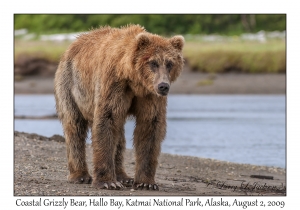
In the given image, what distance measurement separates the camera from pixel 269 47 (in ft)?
103

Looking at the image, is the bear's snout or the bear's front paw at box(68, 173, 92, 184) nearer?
the bear's snout

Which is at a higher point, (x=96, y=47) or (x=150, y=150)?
(x=96, y=47)

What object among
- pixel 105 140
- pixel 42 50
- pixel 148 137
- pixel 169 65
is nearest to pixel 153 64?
pixel 169 65

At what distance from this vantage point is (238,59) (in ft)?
99.1

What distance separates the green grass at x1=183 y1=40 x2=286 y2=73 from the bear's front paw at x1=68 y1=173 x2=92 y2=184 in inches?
830

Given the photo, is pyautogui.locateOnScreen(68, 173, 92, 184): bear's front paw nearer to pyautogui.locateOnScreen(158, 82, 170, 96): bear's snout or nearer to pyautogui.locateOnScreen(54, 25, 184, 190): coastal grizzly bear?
pyautogui.locateOnScreen(54, 25, 184, 190): coastal grizzly bear

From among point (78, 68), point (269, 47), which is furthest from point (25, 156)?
point (269, 47)

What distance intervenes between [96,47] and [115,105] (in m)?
1.03

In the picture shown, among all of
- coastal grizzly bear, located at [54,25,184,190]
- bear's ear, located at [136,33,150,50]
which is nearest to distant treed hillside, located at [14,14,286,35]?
coastal grizzly bear, located at [54,25,184,190]

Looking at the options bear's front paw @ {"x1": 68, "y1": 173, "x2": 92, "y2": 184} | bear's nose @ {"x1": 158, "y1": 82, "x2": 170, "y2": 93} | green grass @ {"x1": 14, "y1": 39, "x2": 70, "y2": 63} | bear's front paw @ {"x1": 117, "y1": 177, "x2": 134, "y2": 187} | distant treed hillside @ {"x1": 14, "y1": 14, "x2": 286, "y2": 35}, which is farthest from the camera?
distant treed hillside @ {"x1": 14, "y1": 14, "x2": 286, "y2": 35}

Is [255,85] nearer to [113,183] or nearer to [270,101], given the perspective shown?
[270,101]

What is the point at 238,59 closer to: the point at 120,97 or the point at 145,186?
the point at 145,186

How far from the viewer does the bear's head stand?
7527mm

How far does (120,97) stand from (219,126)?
11404 mm
